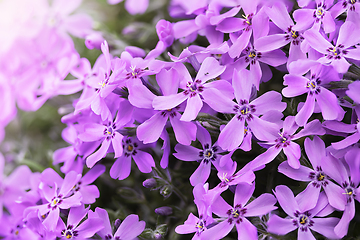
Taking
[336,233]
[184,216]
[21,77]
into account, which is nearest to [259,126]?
[336,233]

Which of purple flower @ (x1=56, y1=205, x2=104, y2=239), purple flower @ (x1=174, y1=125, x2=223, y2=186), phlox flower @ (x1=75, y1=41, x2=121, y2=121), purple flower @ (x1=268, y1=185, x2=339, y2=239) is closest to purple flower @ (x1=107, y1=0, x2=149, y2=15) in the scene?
phlox flower @ (x1=75, y1=41, x2=121, y2=121)

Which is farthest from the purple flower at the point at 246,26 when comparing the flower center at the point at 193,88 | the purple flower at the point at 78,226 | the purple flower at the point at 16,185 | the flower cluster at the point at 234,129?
the purple flower at the point at 16,185

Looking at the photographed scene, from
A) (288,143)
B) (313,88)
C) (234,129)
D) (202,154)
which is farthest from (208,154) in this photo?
(313,88)

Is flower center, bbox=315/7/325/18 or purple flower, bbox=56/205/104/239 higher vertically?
flower center, bbox=315/7/325/18

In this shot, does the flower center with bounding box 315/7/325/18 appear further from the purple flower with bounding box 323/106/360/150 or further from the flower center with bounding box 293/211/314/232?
the flower center with bounding box 293/211/314/232

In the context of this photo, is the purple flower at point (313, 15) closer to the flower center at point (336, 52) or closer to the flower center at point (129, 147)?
the flower center at point (336, 52)

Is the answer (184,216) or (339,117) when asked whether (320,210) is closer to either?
(339,117)
